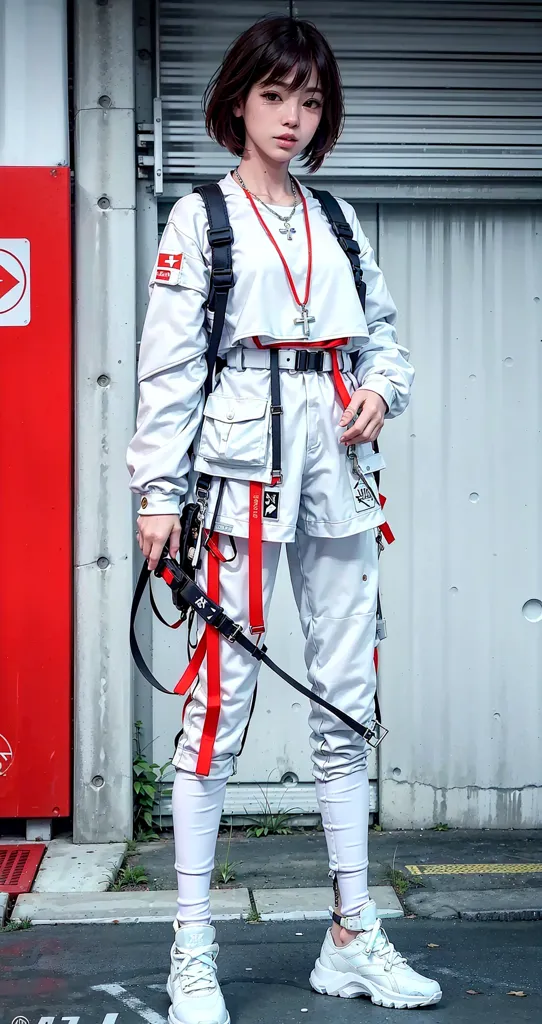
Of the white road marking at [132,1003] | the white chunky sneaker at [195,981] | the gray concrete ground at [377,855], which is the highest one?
the white chunky sneaker at [195,981]

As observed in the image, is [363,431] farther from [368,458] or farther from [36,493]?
[36,493]

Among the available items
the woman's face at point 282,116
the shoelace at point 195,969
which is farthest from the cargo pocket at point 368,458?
the shoelace at point 195,969

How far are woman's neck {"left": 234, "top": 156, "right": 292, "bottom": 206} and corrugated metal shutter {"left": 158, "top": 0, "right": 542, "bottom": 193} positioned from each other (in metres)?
1.37

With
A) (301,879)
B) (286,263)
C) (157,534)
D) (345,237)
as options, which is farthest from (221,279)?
(301,879)

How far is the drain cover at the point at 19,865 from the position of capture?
3.61 m

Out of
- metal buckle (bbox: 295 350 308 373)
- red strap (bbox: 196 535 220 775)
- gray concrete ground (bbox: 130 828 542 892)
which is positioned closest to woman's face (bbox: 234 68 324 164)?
metal buckle (bbox: 295 350 308 373)

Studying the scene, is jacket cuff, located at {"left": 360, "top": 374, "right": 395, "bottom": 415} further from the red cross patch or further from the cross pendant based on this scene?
the red cross patch

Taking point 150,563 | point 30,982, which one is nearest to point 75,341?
point 150,563

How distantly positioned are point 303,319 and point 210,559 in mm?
628

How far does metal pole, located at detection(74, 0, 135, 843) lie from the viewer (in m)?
3.97

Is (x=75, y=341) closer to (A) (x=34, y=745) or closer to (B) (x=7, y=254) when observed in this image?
(B) (x=7, y=254)

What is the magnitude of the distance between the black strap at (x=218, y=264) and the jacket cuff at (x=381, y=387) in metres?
0.39

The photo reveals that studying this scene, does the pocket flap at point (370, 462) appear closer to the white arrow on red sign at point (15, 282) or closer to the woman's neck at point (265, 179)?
the woman's neck at point (265, 179)

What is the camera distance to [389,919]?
11.0 feet
